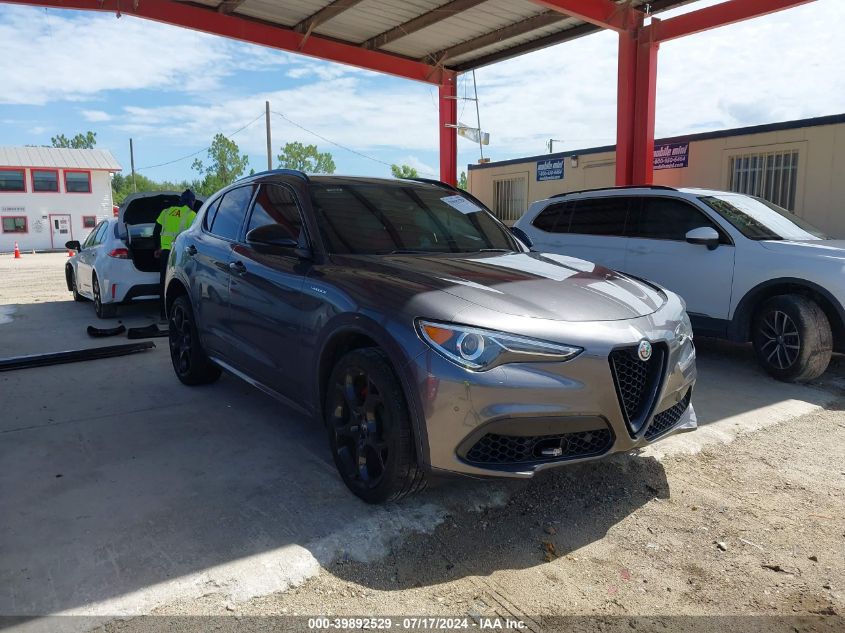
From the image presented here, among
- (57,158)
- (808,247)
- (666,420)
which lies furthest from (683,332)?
(57,158)

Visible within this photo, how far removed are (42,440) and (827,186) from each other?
1275cm

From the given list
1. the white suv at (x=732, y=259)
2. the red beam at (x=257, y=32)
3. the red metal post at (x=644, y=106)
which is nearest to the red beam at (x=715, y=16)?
the red metal post at (x=644, y=106)

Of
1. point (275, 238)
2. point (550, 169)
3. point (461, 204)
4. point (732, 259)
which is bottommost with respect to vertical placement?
point (732, 259)

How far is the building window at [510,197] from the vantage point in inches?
735

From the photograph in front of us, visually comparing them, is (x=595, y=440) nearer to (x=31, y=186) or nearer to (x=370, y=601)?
(x=370, y=601)

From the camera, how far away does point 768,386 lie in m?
5.73

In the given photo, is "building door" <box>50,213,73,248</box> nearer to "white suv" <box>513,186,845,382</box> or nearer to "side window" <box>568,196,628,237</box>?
"side window" <box>568,196,628,237</box>

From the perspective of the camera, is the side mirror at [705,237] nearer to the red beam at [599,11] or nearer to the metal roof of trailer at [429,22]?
the red beam at [599,11]

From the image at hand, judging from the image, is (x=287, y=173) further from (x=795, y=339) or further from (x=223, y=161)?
(x=223, y=161)

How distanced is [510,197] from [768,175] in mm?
7681

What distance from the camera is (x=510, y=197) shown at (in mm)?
19156

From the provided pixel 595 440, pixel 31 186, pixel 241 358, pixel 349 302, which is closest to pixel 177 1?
pixel 241 358

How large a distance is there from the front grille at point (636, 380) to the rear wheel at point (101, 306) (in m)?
7.78

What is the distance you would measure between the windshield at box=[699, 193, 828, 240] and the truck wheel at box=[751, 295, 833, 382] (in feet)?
2.53
